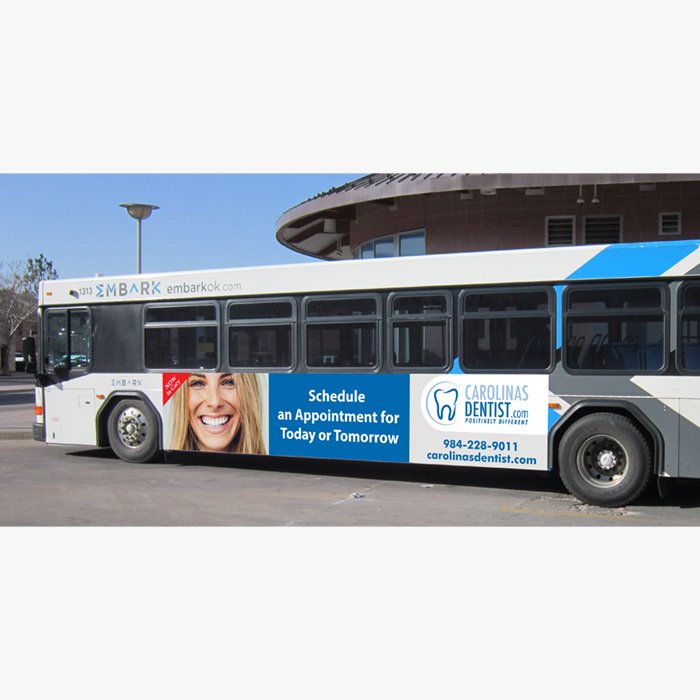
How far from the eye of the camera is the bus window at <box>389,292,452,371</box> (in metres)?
9.92

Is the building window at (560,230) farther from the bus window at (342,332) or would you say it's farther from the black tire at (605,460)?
the black tire at (605,460)

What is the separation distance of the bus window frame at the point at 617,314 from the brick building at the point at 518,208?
6.14 metres

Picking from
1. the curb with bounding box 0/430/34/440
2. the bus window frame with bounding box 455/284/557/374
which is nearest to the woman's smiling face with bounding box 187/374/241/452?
the bus window frame with bounding box 455/284/557/374

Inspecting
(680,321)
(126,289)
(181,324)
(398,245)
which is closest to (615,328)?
(680,321)

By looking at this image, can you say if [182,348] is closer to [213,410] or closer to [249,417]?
[213,410]

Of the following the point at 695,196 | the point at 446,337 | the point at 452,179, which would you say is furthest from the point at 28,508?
the point at 695,196

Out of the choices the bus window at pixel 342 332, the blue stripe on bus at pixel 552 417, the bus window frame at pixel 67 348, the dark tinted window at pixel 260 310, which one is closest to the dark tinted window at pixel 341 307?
the bus window at pixel 342 332

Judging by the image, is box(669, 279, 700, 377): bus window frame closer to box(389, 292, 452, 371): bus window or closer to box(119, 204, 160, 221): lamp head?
box(389, 292, 452, 371): bus window

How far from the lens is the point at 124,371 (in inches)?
490

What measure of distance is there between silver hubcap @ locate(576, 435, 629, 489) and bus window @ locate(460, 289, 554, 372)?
1.05 meters

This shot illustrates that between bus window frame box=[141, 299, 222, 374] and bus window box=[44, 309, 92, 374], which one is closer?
bus window frame box=[141, 299, 222, 374]

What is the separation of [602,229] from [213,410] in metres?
9.36

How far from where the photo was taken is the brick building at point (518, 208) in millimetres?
15281

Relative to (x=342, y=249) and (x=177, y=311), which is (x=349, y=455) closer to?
(x=177, y=311)
